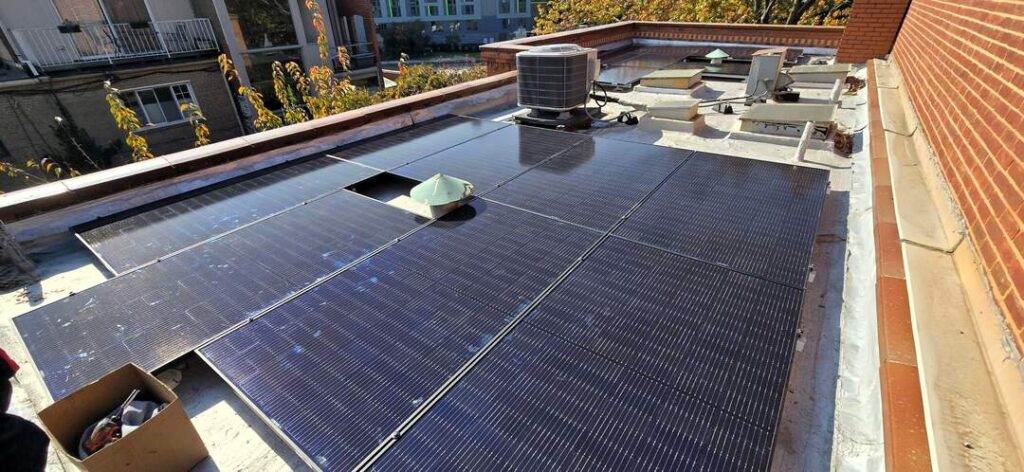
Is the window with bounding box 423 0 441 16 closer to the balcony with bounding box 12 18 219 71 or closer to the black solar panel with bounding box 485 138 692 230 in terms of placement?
the balcony with bounding box 12 18 219 71

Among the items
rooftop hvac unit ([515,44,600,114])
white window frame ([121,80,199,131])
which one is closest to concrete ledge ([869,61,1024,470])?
rooftop hvac unit ([515,44,600,114])

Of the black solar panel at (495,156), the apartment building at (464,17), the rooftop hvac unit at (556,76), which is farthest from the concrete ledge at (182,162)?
the apartment building at (464,17)

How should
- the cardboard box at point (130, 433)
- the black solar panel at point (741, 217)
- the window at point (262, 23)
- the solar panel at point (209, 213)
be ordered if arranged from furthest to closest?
the window at point (262, 23), the solar panel at point (209, 213), the black solar panel at point (741, 217), the cardboard box at point (130, 433)

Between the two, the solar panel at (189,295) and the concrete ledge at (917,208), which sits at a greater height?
the concrete ledge at (917,208)

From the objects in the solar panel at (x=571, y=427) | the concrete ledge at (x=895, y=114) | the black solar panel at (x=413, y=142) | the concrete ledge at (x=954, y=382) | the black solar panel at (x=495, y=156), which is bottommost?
the solar panel at (x=571, y=427)

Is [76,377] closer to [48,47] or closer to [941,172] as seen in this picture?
[941,172]

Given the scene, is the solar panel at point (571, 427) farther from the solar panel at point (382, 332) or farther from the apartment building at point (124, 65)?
the apartment building at point (124, 65)

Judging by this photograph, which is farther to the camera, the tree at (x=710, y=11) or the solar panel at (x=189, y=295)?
the tree at (x=710, y=11)
